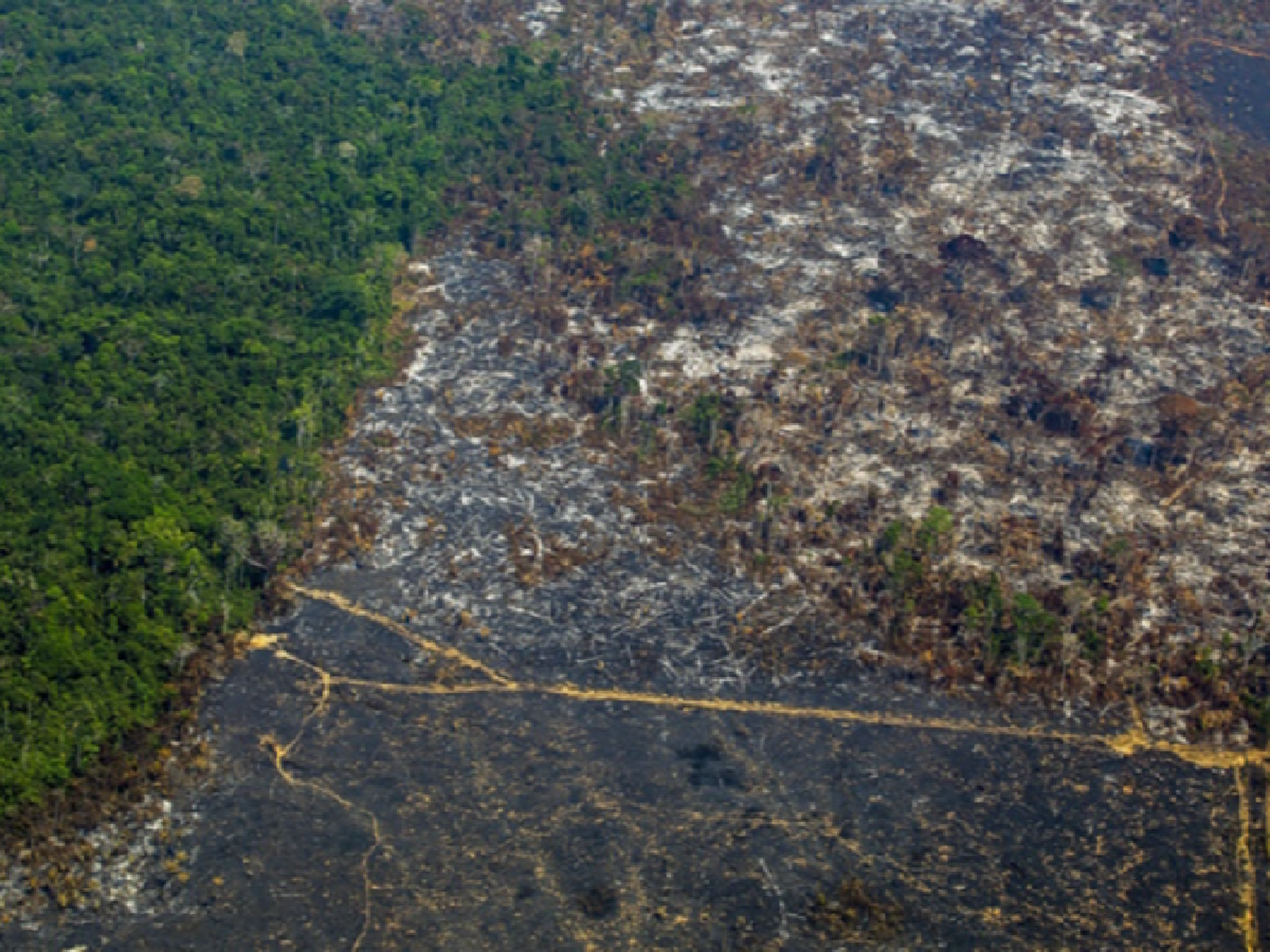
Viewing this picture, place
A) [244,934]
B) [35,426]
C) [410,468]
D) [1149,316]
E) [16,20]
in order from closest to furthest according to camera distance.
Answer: [244,934] → [35,426] → [410,468] → [1149,316] → [16,20]

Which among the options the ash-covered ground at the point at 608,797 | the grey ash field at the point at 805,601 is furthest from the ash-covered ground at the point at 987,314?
the ash-covered ground at the point at 608,797

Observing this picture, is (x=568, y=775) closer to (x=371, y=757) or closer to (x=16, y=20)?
(x=371, y=757)

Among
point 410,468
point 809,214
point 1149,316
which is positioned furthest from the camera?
point 809,214

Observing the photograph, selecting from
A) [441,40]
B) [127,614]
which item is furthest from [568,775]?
[441,40]

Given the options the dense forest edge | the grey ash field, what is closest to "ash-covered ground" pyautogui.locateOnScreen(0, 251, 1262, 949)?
the grey ash field

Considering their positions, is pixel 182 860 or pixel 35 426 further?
pixel 35 426

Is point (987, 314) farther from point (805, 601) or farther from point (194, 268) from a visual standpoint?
point (194, 268)
